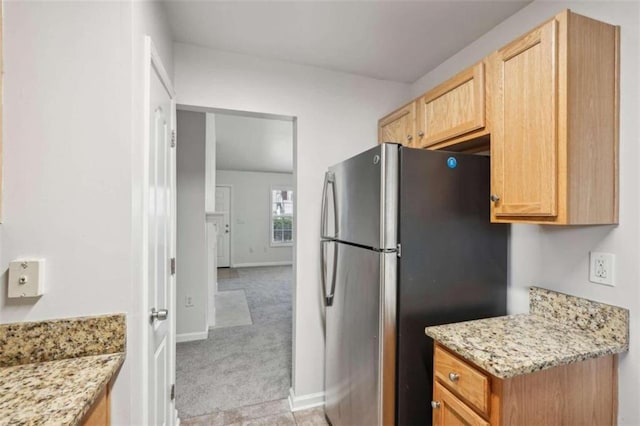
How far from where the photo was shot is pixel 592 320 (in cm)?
119

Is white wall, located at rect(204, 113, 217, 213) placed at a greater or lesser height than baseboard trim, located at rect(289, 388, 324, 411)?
greater

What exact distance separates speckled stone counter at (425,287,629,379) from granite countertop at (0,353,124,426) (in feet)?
3.78

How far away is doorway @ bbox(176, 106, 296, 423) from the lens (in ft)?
7.50

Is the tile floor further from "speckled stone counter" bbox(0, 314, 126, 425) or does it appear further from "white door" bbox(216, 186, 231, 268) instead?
"white door" bbox(216, 186, 231, 268)

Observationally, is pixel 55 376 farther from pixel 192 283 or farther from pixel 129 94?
pixel 192 283

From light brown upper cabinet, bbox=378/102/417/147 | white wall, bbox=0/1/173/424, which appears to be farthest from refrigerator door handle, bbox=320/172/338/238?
white wall, bbox=0/1/173/424

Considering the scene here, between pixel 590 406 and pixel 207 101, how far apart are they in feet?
8.05

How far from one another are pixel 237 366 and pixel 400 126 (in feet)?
8.12

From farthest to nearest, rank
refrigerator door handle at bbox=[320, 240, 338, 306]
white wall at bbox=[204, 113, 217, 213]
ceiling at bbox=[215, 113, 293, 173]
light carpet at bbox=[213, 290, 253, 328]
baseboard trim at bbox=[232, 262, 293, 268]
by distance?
baseboard trim at bbox=[232, 262, 293, 268] → ceiling at bbox=[215, 113, 293, 173] → light carpet at bbox=[213, 290, 253, 328] → white wall at bbox=[204, 113, 217, 213] → refrigerator door handle at bbox=[320, 240, 338, 306]

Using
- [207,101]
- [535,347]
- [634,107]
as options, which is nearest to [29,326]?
[207,101]

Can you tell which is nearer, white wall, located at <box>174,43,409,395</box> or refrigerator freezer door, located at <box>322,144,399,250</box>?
refrigerator freezer door, located at <box>322,144,399,250</box>

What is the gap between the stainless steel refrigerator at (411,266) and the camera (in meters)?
1.35

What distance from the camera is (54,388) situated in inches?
30.2

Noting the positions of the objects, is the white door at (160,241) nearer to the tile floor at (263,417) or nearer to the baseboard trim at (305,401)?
the tile floor at (263,417)
